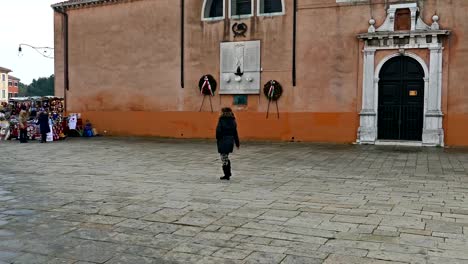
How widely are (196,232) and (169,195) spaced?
2312mm

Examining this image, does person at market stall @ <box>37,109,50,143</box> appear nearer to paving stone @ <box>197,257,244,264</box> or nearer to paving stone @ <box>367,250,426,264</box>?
paving stone @ <box>197,257,244,264</box>

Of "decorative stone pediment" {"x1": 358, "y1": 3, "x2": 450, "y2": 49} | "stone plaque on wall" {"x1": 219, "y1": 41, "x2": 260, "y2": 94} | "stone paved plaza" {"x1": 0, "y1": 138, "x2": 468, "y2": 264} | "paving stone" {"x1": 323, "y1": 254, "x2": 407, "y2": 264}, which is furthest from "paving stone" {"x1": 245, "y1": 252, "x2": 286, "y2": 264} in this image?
"stone plaque on wall" {"x1": 219, "y1": 41, "x2": 260, "y2": 94}

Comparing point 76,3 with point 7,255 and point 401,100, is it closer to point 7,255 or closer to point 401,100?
point 401,100

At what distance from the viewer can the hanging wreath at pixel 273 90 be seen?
1828 cm

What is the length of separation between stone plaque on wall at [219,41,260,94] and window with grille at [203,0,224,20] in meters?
1.38

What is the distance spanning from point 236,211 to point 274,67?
1249 cm

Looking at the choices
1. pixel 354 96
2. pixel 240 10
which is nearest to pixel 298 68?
pixel 354 96

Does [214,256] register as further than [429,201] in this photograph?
No

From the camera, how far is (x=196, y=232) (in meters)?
5.51

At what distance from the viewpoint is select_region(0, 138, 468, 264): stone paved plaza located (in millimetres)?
4781

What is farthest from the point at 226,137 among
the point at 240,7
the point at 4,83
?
the point at 4,83

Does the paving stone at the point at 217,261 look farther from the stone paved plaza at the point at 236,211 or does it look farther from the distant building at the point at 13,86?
the distant building at the point at 13,86

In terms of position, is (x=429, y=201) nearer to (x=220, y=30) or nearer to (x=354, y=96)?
(x=354, y=96)

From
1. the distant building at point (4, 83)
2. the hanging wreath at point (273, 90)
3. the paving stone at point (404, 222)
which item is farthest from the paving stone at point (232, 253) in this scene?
the distant building at point (4, 83)
